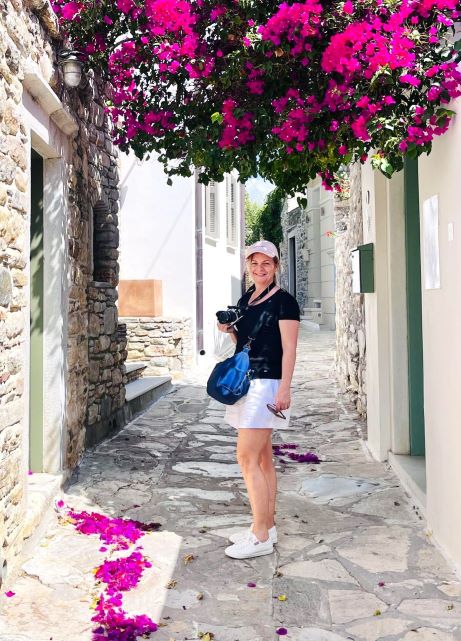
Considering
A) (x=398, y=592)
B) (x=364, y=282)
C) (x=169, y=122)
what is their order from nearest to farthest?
(x=398, y=592) < (x=169, y=122) < (x=364, y=282)

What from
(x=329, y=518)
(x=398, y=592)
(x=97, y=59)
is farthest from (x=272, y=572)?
(x=97, y=59)

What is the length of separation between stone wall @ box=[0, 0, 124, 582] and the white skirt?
1208 millimetres

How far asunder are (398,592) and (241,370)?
1.29 metres

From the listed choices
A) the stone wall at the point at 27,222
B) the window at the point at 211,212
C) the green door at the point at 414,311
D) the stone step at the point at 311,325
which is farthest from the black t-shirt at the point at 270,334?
the stone step at the point at 311,325

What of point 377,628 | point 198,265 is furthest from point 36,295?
point 198,265

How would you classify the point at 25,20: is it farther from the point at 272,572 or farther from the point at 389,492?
the point at 389,492

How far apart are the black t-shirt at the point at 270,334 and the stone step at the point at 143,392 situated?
4184 mm

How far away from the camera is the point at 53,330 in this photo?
470 cm

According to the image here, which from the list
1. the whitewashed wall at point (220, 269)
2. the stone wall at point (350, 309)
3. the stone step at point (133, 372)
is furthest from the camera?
the whitewashed wall at point (220, 269)

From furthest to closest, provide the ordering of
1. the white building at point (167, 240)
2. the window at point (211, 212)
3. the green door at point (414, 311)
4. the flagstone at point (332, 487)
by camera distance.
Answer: the window at point (211, 212)
the white building at point (167, 240)
the green door at point (414, 311)
the flagstone at point (332, 487)

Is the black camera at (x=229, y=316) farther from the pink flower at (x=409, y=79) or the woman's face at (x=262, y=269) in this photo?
the pink flower at (x=409, y=79)

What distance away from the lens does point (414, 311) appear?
5188 millimetres

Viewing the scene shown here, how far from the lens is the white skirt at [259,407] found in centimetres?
338

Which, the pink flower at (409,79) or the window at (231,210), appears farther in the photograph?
the window at (231,210)
